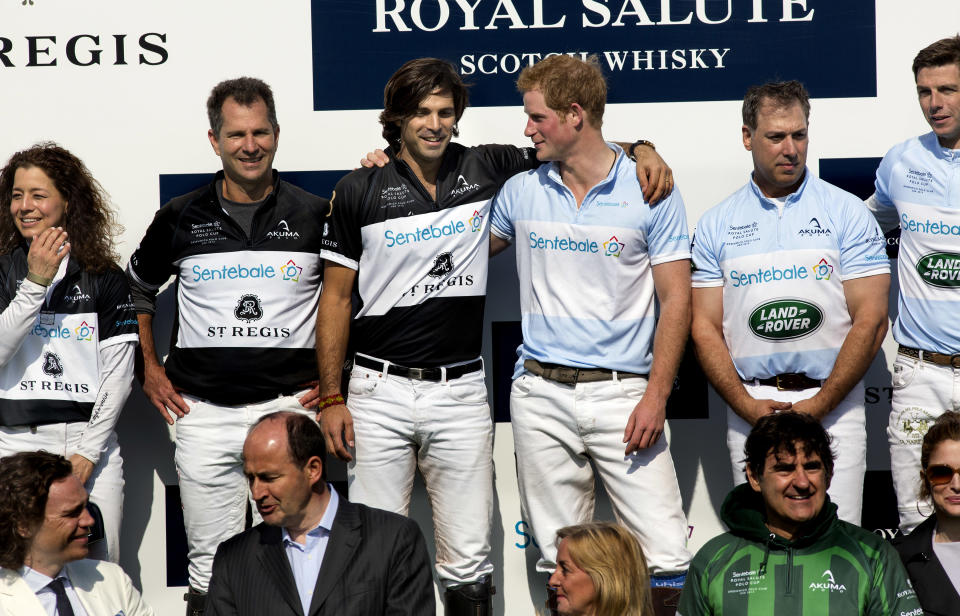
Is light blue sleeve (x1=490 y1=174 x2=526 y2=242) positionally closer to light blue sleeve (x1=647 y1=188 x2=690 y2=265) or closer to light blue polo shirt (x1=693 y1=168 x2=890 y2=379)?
light blue sleeve (x1=647 y1=188 x2=690 y2=265)

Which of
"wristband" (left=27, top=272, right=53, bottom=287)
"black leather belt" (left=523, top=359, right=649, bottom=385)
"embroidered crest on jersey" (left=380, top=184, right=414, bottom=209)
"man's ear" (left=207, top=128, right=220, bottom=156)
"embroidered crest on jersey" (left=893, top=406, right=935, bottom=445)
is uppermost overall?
"man's ear" (left=207, top=128, right=220, bottom=156)

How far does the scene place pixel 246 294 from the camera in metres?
3.98

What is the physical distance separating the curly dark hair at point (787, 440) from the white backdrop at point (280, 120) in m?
1.14

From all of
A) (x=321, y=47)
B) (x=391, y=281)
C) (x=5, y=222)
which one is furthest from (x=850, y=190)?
(x=5, y=222)

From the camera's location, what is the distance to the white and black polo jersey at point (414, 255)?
391 centimetres

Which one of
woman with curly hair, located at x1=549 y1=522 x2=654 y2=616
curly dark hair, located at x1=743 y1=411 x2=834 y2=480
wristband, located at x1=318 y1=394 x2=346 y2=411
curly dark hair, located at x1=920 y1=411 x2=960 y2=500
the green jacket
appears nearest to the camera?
woman with curly hair, located at x1=549 y1=522 x2=654 y2=616

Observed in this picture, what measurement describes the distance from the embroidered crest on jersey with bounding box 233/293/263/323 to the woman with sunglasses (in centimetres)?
210

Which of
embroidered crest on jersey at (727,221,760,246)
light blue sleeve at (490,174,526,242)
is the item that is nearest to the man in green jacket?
embroidered crest on jersey at (727,221,760,246)

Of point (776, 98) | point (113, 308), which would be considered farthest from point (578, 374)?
point (113, 308)

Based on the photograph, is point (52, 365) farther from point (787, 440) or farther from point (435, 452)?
point (787, 440)

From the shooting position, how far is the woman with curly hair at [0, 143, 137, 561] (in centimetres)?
A: 387

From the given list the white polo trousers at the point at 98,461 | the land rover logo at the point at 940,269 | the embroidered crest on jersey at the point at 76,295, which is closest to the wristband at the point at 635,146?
the land rover logo at the point at 940,269

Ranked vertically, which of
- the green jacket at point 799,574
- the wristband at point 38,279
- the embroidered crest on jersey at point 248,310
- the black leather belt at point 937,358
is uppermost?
the wristband at point 38,279

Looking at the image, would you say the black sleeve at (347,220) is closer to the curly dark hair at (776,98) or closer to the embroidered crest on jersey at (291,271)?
the embroidered crest on jersey at (291,271)
